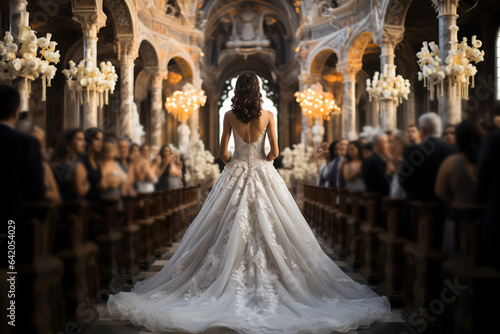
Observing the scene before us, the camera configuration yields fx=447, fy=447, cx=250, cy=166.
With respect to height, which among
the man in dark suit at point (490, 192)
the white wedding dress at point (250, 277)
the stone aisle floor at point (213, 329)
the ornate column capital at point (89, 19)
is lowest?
the stone aisle floor at point (213, 329)

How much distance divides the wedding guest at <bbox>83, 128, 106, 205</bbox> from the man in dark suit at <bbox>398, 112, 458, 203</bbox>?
1677 mm

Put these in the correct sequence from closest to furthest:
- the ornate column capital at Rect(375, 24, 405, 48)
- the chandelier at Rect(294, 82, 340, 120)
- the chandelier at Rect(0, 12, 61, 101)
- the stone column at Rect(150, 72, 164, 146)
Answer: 1. the chandelier at Rect(0, 12, 61, 101)
2. the ornate column capital at Rect(375, 24, 405, 48)
3. the stone column at Rect(150, 72, 164, 146)
4. the chandelier at Rect(294, 82, 340, 120)

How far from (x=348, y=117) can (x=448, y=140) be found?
1472 centimetres

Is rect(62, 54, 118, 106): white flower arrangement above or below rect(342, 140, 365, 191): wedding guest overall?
above

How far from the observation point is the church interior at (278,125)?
2.18 m

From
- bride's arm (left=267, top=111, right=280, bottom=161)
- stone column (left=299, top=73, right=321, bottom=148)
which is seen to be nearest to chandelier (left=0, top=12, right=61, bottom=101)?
bride's arm (left=267, top=111, right=280, bottom=161)

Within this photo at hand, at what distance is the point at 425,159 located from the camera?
2340 millimetres

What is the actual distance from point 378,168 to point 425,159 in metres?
0.35

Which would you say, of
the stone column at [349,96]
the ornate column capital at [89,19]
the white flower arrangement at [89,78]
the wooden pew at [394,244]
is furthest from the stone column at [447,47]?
the ornate column capital at [89,19]

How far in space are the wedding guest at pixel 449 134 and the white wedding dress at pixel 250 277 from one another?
1.82 meters

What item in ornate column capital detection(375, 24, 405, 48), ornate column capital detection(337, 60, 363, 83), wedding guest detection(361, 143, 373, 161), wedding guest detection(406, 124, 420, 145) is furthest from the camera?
ornate column capital detection(337, 60, 363, 83)

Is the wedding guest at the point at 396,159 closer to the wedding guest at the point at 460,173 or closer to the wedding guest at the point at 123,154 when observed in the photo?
the wedding guest at the point at 460,173

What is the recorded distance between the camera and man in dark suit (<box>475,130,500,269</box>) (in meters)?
2.00

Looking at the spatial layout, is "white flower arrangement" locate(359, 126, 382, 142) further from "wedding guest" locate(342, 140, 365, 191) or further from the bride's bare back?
the bride's bare back
